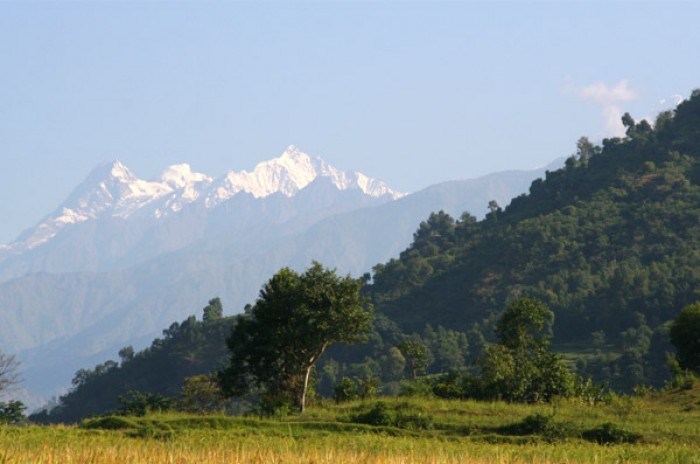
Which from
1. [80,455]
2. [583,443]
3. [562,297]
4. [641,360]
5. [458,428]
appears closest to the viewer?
[80,455]

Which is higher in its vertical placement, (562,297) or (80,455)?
(562,297)

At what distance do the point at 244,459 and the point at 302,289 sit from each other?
1305 inches

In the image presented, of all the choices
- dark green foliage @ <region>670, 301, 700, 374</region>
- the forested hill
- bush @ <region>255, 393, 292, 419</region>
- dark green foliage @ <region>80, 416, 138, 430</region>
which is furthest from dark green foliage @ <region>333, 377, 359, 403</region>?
the forested hill

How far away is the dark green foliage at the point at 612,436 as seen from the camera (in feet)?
127

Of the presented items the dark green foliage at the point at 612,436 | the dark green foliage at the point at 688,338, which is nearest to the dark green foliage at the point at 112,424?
the dark green foliage at the point at 612,436

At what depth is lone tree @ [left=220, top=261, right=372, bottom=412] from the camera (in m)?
54.3

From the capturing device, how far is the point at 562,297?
6722 inches

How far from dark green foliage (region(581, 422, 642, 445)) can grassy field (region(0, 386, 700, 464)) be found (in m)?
0.05

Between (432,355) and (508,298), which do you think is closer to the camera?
(432,355)

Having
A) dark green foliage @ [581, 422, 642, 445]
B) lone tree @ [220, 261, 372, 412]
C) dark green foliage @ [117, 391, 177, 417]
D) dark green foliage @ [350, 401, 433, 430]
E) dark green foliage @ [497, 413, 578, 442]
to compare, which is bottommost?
dark green foliage @ [581, 422, 642, 445]

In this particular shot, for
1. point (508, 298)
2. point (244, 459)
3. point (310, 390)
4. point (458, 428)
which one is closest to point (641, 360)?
point (508, 298)

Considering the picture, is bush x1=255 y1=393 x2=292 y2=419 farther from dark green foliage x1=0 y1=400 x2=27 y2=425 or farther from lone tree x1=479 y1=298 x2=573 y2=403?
dark green foliage x1=0 y1=400 x2=27 y2=425

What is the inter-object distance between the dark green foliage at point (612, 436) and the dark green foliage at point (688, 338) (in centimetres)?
2684

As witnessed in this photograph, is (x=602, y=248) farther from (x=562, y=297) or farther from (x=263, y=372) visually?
(x=263, y=372)
